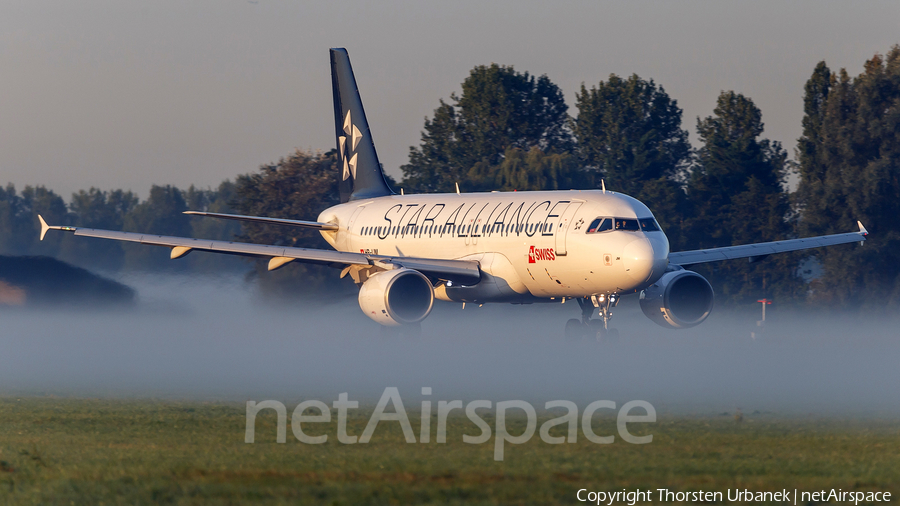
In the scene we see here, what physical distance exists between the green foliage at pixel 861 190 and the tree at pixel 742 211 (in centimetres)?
719

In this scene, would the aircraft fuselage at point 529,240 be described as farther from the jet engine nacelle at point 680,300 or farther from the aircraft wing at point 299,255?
the jet engine nacelle at point 680,300

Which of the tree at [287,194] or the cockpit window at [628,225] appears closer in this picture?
the cockpit window at [628,225]

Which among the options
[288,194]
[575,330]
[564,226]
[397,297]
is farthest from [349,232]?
[288,194]

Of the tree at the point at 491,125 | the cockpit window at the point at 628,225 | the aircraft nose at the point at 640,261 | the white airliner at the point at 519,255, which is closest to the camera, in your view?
the aircraft nose at the point at 640,261

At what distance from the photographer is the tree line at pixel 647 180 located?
4941 cm

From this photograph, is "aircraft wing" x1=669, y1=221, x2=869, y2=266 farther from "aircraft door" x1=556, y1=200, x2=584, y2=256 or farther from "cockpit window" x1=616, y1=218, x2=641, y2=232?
"cockpit window" x1=616, y1=218, x2=641, y2=232

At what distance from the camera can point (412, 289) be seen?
2778cm

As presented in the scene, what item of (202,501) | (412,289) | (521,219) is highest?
(521,219)

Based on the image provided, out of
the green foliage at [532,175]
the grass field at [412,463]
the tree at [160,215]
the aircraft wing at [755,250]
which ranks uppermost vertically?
the green foliage at [532,175]

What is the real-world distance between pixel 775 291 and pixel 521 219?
36943mm

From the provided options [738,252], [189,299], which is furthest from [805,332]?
[189,299]

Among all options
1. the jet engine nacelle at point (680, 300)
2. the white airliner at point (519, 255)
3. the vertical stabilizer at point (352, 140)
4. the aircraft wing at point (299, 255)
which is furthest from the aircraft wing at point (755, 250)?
the vertical stabilizer at point (352, 140)

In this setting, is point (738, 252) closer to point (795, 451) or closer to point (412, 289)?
point (412, 289)

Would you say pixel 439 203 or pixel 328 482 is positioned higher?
pixel 439 203
